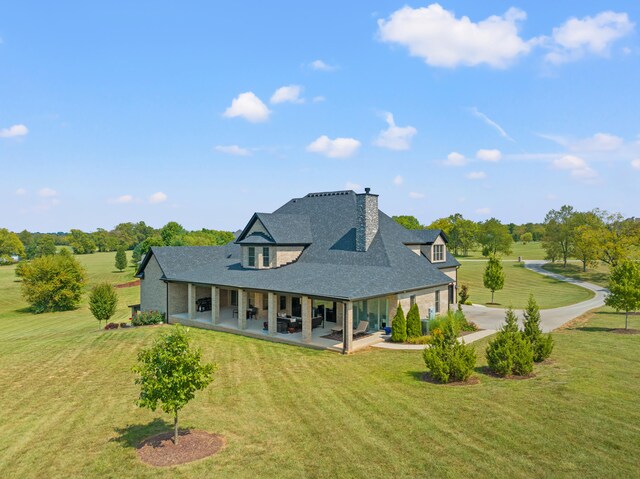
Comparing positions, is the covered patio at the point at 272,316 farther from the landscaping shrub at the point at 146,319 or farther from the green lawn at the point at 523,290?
the green lawn at the point at 523,290

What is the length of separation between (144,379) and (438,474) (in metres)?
7.68

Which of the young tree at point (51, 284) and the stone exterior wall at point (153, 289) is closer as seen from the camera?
the stone exterior wall at point (153, 289)

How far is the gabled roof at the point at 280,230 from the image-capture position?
31562mm

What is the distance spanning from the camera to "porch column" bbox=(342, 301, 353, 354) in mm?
22141

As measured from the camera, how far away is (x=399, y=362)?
2002cm

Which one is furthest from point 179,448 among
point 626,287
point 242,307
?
point 626,287

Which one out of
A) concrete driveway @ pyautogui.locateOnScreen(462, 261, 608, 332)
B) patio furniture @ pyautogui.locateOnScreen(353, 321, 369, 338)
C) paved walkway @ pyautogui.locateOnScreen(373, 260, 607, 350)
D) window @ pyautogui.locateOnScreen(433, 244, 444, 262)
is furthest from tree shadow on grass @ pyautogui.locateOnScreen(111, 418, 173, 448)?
window @ pyautogui.locateOnScreen(433, 244, 444, 262)

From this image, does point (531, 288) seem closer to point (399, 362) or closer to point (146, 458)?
point (399, 362)

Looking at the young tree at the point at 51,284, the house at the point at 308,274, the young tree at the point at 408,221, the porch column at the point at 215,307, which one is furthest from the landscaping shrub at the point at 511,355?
the young tree at the point at 408,221

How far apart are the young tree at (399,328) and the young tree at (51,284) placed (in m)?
56.0

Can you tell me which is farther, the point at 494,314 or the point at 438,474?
the point at 494,314

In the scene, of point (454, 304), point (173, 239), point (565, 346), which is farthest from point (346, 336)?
point (173, 239)

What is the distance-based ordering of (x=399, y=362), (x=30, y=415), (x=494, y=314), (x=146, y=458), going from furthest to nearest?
(x=494, y=314), (x=399, y=362), (x=30, y=415), (x=146, y=458)

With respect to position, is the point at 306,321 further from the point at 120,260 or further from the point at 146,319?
the point at 120,260
